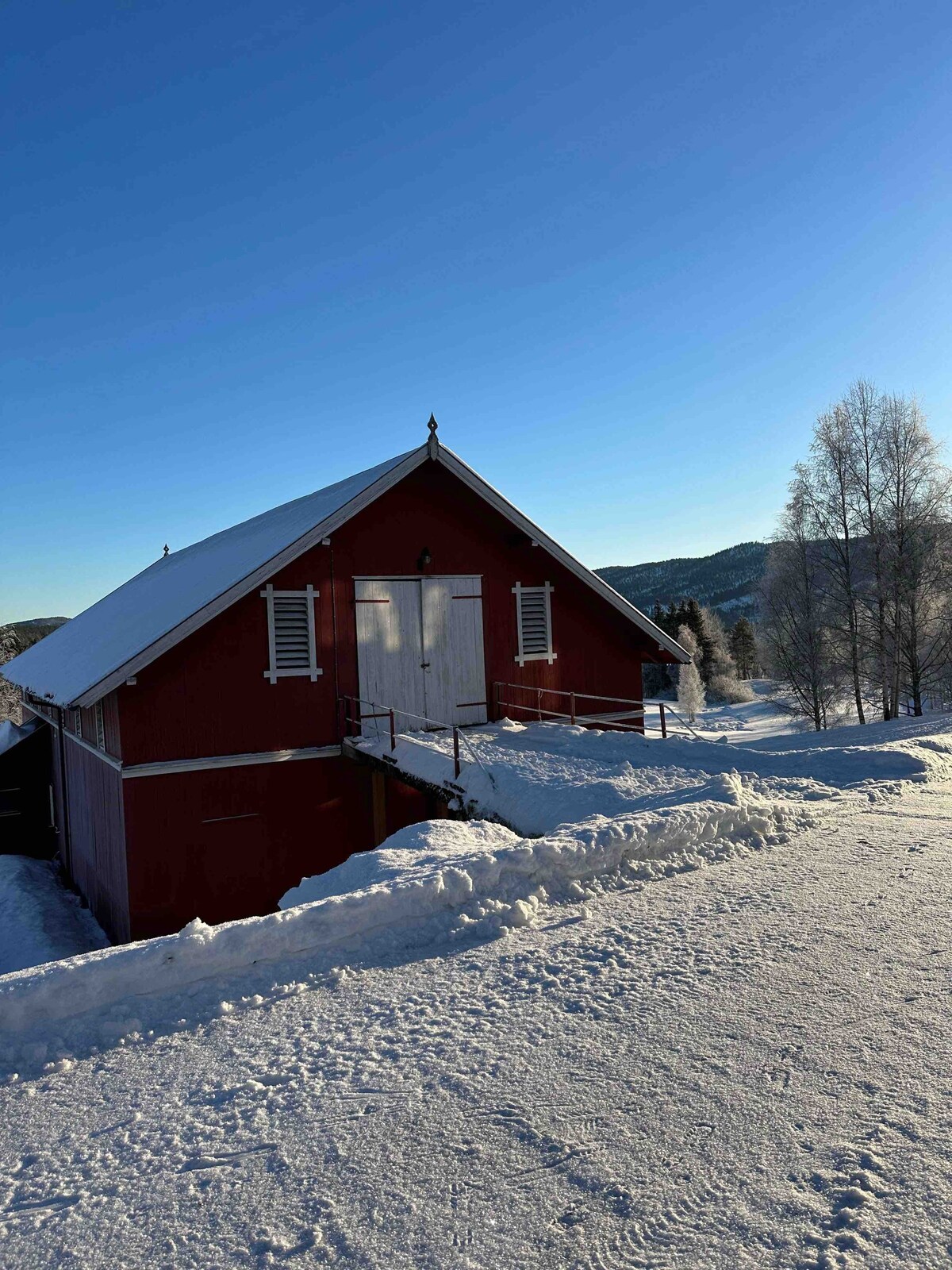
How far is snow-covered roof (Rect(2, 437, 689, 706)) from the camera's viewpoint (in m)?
11.9

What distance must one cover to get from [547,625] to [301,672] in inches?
196

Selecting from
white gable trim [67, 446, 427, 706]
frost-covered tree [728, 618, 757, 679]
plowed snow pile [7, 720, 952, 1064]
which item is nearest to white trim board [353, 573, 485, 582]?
white gable trim [67, 446, 427, 706]

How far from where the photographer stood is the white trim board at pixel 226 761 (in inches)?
476

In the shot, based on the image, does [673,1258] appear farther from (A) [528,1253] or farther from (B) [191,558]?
(B) [191,558]

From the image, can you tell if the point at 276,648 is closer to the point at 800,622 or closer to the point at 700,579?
the point at 800,622

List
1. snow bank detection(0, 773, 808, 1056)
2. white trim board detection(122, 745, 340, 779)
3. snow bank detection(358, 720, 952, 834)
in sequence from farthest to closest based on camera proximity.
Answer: white trim board detection(122, 745, 340, 779)
snow bank detection(358, 720, 952, 834)
snow bank detection(0, 773, 808, 1056)

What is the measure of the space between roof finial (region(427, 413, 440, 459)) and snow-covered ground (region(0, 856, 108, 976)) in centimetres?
1006

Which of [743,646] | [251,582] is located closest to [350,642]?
[251,582]

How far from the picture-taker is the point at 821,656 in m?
29.8

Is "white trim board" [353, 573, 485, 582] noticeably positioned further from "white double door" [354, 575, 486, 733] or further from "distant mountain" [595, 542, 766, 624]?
"distant mountain" [595, 542, 766, 624]

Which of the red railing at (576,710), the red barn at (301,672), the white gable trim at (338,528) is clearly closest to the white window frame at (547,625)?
the red barn at (301,672)

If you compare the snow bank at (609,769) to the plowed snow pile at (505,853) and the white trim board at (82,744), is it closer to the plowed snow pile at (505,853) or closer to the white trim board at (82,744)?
the plowed snow pile at (505,853)

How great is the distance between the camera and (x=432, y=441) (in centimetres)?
1380

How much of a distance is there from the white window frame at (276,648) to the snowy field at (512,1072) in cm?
618
